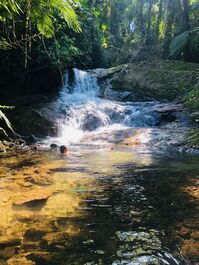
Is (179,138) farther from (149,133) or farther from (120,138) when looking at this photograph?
(120,138)

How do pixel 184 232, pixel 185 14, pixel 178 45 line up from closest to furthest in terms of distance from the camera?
pixel 184 232, pixel 178 45, pixel 185 14

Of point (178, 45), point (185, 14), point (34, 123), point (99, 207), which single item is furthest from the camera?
point (185, 14)

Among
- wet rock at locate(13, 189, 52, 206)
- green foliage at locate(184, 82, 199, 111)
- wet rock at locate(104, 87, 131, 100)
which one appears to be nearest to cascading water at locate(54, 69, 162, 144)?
wet rock at locate(104, 87, 131, 100)

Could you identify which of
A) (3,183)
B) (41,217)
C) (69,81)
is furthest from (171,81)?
(41,217)

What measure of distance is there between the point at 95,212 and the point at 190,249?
4.56 ft

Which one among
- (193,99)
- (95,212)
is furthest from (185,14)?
(95,212)

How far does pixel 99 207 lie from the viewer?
14.9ft

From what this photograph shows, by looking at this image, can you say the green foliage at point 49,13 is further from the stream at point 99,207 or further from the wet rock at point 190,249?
the wet rock at point 190,249

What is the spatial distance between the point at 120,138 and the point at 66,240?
29.7ft

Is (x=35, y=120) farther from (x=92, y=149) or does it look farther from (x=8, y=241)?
(x=8, y=241)

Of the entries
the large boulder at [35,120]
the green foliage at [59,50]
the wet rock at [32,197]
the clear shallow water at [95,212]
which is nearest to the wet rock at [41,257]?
the clear shallow water at [95,212]

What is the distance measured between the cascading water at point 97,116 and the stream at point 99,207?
412 cm

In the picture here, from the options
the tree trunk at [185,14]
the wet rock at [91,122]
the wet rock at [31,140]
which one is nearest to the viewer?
the wet rock at [31,140]

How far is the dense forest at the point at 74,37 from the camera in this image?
107 inches
